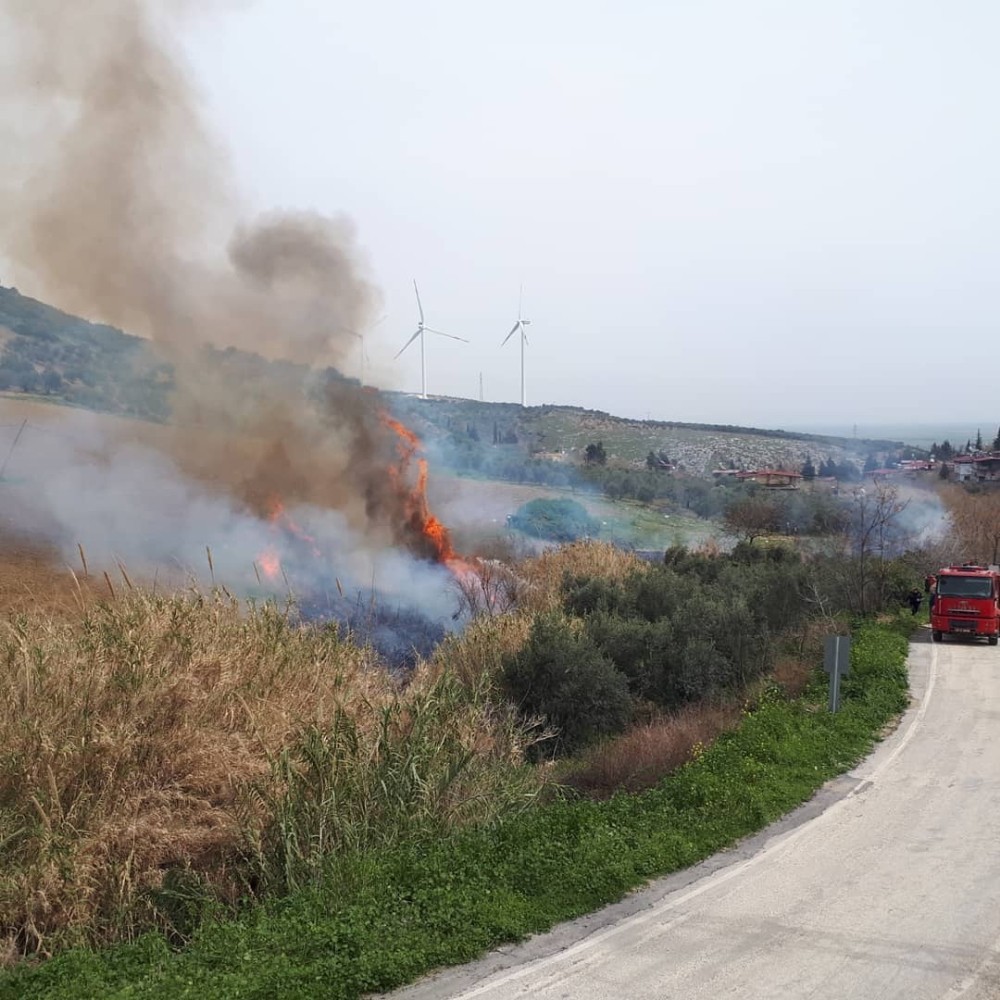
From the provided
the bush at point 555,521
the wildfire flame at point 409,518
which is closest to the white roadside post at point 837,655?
the wildfire flame at point 409,518

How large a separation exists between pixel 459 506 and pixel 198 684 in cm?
3086

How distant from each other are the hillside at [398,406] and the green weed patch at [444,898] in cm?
2433

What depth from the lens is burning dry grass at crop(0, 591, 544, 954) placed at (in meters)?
8.16

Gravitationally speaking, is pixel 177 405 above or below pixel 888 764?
above

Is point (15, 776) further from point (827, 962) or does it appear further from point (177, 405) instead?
point (177, 405)

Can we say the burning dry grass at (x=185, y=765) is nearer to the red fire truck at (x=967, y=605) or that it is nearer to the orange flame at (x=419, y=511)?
the orange flame at (x=419, y=511)

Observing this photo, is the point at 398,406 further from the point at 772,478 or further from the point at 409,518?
the point at 772,478

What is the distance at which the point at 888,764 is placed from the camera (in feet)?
46.4

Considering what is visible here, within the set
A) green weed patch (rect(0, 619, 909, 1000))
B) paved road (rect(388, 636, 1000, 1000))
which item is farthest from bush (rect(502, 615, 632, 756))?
paved road (rect(388, 636, 1000, 1000))

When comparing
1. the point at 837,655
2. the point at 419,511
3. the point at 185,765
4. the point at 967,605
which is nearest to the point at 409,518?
the point at 419,511

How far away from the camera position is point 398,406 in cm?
3788

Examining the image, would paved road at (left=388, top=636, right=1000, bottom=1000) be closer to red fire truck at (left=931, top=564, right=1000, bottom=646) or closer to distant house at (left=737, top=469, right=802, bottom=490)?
red fire truck at (left=931, top=564, right=1000, bottom=646)

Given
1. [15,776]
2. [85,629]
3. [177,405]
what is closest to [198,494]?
[177,405]

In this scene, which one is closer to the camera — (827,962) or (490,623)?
(827,962)
